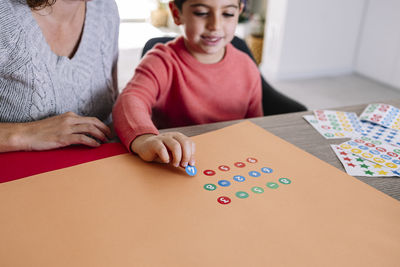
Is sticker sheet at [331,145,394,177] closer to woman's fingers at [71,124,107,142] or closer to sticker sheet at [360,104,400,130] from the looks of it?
sticker sheet at [360,104,400,130]

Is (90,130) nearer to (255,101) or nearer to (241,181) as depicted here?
(241,181)

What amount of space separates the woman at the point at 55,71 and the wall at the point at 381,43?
3026mm

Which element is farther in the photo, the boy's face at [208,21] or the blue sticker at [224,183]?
the boy's face at [208,21]

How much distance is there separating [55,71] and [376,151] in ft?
2.54

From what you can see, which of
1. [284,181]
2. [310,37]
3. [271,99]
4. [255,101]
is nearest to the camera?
[284,181]

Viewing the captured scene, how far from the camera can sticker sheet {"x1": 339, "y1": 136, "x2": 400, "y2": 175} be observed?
0.73m

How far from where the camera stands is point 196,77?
3.58 feet

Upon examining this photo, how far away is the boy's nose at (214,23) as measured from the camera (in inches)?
38.0

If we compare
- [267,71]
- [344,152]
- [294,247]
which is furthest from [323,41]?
[294,247]

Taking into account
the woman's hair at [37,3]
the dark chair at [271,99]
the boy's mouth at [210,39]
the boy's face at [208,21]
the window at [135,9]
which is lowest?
the window at [135,9]

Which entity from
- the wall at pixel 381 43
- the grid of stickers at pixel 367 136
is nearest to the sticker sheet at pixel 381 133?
the grid of stickers at pixel 367 136

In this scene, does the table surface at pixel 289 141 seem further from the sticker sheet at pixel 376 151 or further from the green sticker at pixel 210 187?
the green sticker at pixel 210 187

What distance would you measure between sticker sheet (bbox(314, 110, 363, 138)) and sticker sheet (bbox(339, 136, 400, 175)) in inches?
1.5

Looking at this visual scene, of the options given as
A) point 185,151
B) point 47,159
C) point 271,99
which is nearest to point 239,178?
point 185,151
